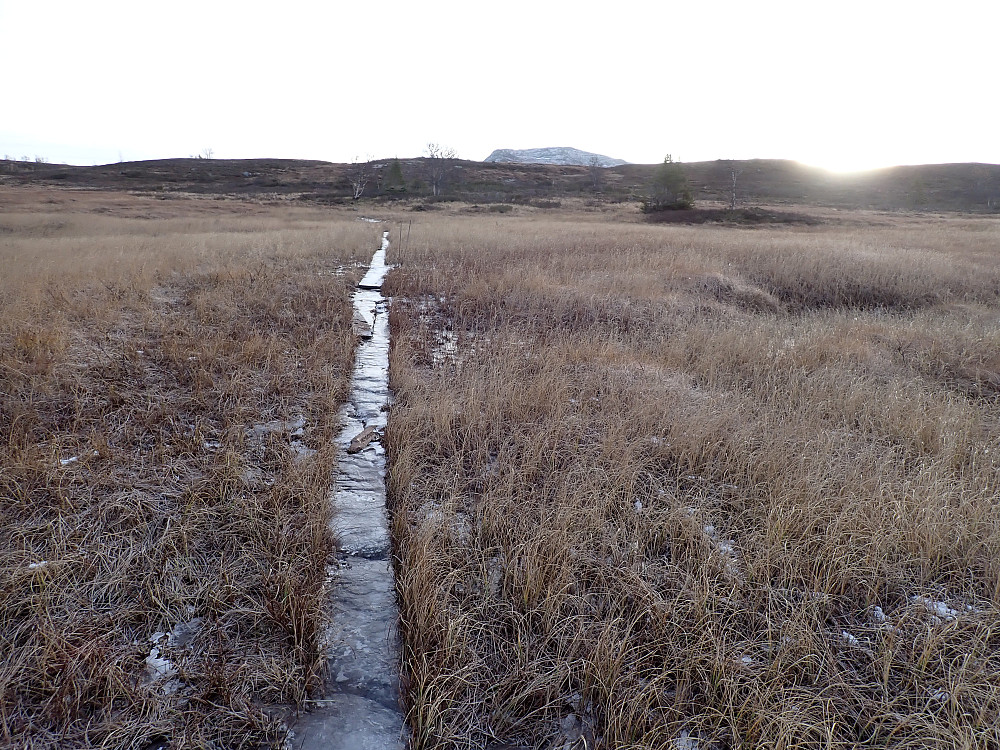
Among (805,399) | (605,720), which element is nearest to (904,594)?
(605,720)

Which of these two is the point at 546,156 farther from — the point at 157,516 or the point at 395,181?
the point at 157,516

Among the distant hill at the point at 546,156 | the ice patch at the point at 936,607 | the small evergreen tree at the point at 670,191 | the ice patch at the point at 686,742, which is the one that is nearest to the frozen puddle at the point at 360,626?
the ice patch at the point at 686,742

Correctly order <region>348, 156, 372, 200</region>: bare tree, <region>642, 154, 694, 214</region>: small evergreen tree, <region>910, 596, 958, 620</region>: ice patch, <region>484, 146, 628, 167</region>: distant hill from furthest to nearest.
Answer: <region>484, 146, 628, 167</region>: distant hill
<region>348, 156, 372, 200</region>: bare tree
<region>642, 154, 694, 214</region>: small evergreen tree
<region>910, 596, 958, 620</region>: ice patch

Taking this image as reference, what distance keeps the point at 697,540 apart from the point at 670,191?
116ft

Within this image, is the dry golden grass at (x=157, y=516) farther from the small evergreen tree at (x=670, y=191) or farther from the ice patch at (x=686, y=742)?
the small evergreen tree at (x=670, y=191)

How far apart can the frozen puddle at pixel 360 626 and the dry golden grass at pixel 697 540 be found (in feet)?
0.54

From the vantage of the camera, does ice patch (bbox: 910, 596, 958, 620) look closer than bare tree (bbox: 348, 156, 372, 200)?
Yes

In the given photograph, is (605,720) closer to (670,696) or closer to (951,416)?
(670,696)

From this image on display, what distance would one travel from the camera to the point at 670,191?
34281mm

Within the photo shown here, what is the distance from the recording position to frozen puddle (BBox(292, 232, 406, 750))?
2.27 meters

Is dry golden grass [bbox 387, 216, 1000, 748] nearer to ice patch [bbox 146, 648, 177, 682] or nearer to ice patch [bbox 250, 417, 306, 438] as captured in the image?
ice patch [bbox 250, 417, 306, 438]

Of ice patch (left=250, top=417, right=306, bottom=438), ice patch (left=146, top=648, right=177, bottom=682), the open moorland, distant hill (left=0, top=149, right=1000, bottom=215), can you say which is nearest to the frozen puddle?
the open moorland

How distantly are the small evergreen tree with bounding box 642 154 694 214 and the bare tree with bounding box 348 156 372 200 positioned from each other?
2602 cm

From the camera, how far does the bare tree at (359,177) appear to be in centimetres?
4766
